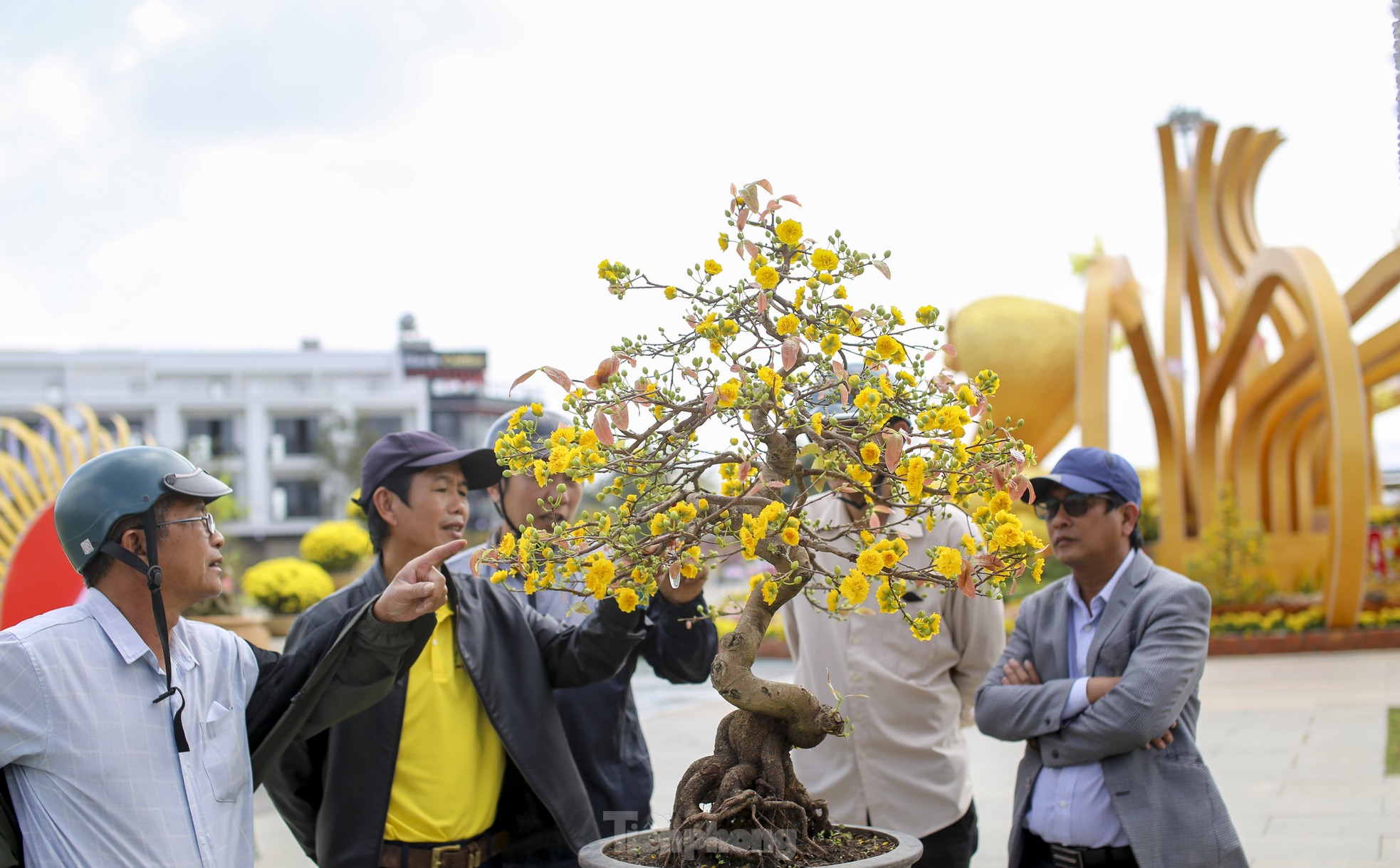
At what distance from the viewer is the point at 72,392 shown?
48688 mm

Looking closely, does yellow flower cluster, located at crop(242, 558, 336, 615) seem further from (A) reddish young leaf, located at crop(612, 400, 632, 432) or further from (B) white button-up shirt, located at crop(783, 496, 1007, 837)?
(A) reddish young leaf, located at crop(612, 400, 632, 432)

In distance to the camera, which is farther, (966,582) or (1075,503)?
(1075,503)

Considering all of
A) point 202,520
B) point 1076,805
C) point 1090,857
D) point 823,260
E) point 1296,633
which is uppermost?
point 823,260

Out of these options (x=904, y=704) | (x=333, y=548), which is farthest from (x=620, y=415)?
(x=333, y=548)

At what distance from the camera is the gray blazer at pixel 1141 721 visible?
103 inches

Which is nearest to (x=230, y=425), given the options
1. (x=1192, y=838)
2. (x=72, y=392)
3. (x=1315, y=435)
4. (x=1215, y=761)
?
(x=72, y=392)

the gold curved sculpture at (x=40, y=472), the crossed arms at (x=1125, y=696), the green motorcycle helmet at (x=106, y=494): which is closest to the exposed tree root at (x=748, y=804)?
the crossed arms at (x=1125, y=696)

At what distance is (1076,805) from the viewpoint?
274 centimetres

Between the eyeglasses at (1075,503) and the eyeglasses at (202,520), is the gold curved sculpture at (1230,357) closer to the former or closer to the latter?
the eyeglasses at (1075,503)

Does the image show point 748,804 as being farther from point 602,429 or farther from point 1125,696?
point 1125,696

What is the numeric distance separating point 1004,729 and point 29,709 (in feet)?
6.69

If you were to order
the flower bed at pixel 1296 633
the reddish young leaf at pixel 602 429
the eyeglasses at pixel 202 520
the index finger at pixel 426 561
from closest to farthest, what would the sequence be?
the reddish young leaf at pixel 602 429 < the eyeglasses at pixel 202 520 < the index finger at pixel 426 561 < the flower bed at pixel 1296 633

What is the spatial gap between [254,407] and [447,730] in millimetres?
50215

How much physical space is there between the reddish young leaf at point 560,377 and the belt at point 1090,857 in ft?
5.29
